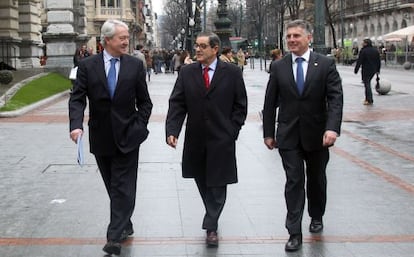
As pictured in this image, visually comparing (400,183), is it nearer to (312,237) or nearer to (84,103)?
(312,237)

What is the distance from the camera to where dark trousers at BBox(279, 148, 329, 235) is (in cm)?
610

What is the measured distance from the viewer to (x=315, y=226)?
21.6 ft

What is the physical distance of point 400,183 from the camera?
8930 mm

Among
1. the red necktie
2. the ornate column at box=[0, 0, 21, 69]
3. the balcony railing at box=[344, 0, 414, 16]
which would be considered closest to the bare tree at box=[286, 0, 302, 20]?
the balcony railing at box=[344, 0, 414, 16]

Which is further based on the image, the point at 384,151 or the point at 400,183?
the point at 384,151

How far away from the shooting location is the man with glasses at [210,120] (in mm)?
6133

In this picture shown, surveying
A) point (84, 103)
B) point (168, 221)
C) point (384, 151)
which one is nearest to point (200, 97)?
point (84, 103)

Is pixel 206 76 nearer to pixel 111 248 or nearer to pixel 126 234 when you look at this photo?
pixel 126 234

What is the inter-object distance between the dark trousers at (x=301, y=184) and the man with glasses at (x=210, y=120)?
51cm

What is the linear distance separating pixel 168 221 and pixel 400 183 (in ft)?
11.6

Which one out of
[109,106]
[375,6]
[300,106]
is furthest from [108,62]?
[375,6]

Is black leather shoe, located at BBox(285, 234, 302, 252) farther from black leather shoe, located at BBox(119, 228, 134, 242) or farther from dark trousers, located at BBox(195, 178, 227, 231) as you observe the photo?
black leather shoe, located at BBox(119, 228, 134, 242)

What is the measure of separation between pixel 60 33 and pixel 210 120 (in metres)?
27.5

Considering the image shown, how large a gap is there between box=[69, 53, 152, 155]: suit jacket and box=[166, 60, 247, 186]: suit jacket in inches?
17.3
